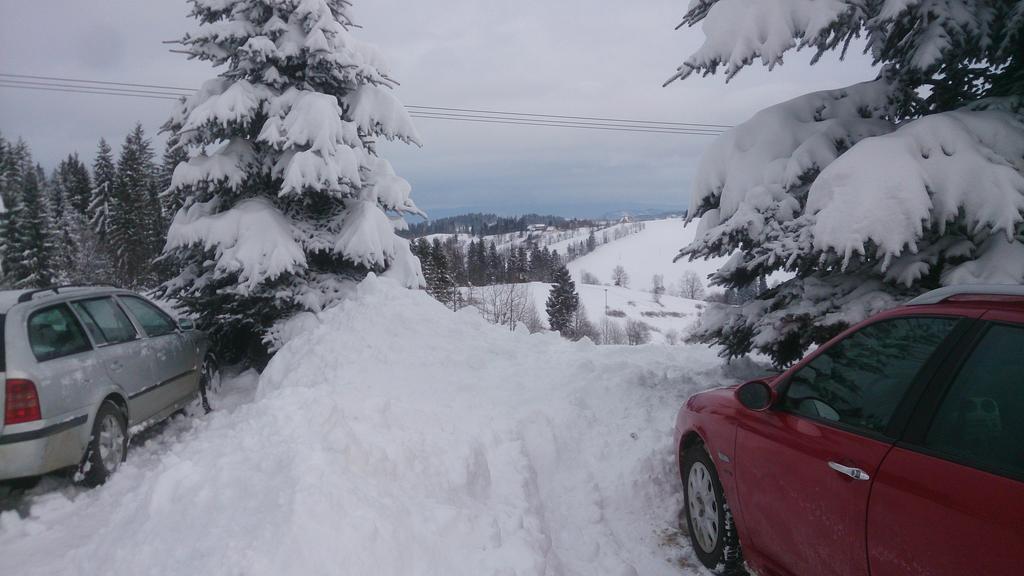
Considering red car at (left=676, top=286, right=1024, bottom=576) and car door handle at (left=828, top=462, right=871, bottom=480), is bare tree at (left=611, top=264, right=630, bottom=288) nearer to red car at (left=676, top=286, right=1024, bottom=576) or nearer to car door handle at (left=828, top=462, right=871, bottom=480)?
red car at (left=676, top=286, right=1024, bottom=576)

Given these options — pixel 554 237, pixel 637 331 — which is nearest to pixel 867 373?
pixel 637 331

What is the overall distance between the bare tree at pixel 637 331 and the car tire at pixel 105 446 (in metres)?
66.7

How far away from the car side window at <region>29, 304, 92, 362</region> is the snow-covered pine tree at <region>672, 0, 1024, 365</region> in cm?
574

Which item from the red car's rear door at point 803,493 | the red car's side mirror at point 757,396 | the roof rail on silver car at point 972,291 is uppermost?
the roof rail on silver car at point 972,291

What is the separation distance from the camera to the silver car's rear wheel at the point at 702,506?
149 inches

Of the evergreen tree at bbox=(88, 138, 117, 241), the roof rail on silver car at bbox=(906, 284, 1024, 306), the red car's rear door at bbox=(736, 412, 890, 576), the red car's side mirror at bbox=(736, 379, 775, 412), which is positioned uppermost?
the evergreen tree at bbox=(88, 138, 117, 241)

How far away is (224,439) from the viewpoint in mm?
4172

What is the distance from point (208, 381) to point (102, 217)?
179 feet

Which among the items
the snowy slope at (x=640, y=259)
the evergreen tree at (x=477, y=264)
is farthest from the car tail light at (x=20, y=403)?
the snowy slope at (x=640, y=259)

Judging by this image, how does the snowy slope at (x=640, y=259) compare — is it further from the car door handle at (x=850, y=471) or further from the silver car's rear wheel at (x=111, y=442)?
the car door handle at (x=850, y=471)

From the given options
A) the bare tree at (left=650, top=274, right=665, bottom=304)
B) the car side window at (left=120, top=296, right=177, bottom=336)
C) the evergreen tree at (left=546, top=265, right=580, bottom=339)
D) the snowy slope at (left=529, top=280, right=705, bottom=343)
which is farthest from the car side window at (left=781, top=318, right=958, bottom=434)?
the bare tree at (left=650, top=274, right=665, bottom=304)

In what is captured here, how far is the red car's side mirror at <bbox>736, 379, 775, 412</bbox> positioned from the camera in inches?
126

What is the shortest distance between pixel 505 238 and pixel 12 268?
477 ft

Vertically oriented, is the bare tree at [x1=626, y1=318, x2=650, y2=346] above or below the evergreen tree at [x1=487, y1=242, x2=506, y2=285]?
below
